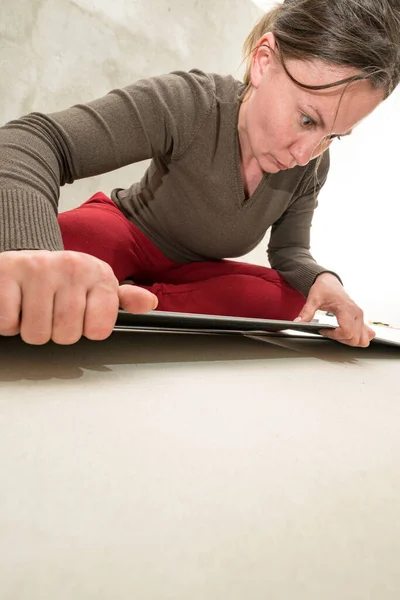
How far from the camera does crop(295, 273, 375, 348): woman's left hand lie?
69 centimetres

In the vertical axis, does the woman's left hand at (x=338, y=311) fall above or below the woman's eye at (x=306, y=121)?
below

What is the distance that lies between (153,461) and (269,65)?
0.70m

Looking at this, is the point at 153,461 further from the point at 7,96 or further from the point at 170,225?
the point at 7,96

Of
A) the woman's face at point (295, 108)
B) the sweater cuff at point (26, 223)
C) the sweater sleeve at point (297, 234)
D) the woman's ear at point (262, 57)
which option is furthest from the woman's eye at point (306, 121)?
the sweater cuff at point (26, 223)

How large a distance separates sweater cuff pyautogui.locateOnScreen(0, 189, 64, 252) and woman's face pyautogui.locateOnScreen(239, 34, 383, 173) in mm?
440

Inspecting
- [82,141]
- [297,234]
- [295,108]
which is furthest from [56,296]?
[297,234]

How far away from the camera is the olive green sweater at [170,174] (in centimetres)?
45

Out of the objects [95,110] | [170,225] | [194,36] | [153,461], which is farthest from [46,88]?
[153,461]

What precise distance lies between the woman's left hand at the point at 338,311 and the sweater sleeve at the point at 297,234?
80 millimetres

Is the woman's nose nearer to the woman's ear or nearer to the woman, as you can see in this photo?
the woman

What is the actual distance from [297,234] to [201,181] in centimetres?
37

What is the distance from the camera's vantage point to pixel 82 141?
577 mm

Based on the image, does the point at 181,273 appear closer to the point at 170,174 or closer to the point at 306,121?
the point at 170,174

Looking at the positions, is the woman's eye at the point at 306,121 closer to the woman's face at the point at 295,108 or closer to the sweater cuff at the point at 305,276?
the woman's face at the point at 295,108
